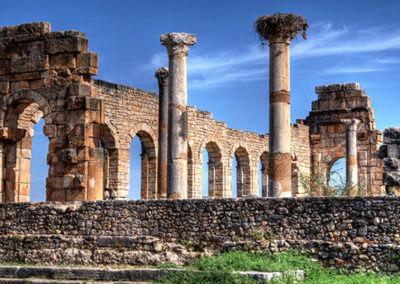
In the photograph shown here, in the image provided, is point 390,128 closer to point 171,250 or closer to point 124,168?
point 171,250

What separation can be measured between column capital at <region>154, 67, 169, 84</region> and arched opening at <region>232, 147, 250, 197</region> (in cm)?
753

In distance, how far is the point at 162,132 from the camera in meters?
19.2

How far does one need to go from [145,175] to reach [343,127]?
37.6 ft

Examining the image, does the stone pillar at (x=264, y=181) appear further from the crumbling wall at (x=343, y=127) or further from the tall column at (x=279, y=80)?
the tall column at (x=279, y=80)

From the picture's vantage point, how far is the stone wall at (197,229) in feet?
31.9

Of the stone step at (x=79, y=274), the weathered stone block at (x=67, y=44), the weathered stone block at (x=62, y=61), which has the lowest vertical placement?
the stone step at (x=79, y=274)

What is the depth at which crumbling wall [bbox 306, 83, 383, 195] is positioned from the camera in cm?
2809

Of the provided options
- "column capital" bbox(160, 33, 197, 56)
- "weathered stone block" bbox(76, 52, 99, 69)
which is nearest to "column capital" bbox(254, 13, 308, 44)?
"column capital" bbox(160, 33, 197, 56)

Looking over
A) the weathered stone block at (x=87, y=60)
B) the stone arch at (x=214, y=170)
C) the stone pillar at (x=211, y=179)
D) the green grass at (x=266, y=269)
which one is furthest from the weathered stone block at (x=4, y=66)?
the stone pillar at (x=211, y=179)

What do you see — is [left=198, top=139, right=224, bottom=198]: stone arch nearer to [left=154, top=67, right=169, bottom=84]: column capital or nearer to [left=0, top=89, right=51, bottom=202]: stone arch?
[left=154, top=67, right=169, bottom=84]: column capital

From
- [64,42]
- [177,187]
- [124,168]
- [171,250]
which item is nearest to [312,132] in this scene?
[124,168]

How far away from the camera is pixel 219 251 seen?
10.6 metres

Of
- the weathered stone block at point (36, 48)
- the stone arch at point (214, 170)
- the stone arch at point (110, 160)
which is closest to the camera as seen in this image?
the weathered stone block at point (36, 48)

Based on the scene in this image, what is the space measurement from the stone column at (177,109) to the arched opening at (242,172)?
9454 mm
